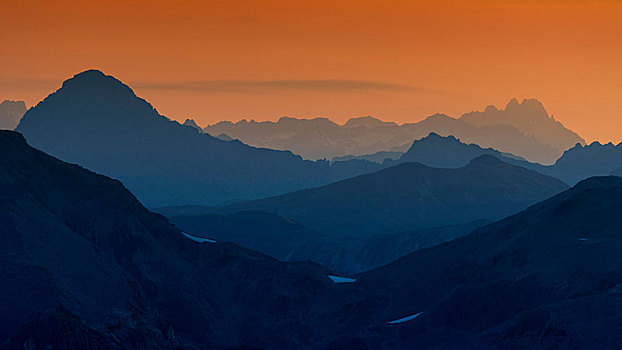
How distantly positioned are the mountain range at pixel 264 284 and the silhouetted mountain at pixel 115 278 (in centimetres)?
28

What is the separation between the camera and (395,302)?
170250 mm

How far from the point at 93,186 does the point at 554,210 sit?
8691 cm

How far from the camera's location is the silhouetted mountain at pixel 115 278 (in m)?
121

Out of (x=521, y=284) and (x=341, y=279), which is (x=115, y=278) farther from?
(x=521, y=284)

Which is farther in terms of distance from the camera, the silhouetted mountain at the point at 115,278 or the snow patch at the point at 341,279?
the snow patch at the point at 341,279

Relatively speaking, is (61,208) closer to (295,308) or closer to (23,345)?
(295,308)

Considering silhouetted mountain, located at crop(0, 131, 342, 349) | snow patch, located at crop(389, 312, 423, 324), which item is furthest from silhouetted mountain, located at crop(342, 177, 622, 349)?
silhouetted mountain, located at crop(0, 131, 342, 349)

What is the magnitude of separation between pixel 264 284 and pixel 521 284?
171 ft

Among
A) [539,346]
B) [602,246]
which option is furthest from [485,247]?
[539,346]

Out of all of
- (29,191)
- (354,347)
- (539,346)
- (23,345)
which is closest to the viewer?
(23,345)

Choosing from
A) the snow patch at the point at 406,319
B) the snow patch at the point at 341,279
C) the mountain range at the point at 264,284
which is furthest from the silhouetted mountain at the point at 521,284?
the snow patch at the point at 341,279

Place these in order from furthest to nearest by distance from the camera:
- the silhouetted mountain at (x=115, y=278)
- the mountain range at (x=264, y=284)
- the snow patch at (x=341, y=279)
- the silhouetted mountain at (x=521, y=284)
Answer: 1. the snow patch at (x=341, y=279)
2. the silhouetted mountain at (x=521, y=284)
3. the mountain range at (x=264, y=284)
4. the silhouetted mountain at (x=115, y=278)

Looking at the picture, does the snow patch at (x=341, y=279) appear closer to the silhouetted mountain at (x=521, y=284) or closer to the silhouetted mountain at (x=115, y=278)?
the silhouetted mountain at (x=521, y=284)

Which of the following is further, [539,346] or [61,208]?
[61,208]
